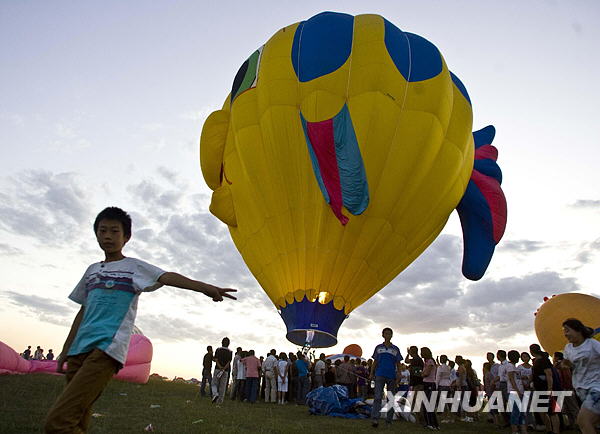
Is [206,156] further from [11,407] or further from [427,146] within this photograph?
[11,407]

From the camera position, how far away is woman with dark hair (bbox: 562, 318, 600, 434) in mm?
4210

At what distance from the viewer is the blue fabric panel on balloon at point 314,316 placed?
10.8m

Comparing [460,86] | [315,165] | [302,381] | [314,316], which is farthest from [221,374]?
[460,86]

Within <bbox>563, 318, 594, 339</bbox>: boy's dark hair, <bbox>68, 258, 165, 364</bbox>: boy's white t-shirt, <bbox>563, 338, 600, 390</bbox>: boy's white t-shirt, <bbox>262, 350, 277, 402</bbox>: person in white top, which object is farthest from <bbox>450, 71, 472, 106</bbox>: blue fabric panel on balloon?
<bbox>68, 258, 165, 364</bbox>: boy's white t-shirt

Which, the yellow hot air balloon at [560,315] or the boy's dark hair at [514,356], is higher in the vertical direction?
the yellow hot air balloon at [560,315]


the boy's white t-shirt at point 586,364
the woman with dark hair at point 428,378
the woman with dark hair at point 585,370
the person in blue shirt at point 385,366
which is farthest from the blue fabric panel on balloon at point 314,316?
the boy's white t-shirt at point 586,364

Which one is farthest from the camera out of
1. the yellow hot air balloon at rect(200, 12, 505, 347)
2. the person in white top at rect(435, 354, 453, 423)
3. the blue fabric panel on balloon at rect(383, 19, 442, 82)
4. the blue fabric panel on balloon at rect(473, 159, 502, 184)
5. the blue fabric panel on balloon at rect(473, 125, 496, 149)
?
the blue fabric panel on balloon at rect(473, 125, 496, 149)

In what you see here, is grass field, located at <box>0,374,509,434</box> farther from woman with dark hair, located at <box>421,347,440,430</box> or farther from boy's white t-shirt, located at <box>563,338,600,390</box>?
boy's white t-shirt, located at <box>563,338,600,390</box>

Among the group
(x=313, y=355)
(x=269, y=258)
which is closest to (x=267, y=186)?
(x=269, y=258)

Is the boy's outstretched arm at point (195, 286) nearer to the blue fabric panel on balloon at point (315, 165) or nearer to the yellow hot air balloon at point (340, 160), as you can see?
the yellow hot air balloon at point (340, 160)

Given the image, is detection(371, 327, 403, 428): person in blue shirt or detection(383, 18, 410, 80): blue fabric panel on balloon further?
detection(383, 18, 410, 80): blue fabric panel on balloon

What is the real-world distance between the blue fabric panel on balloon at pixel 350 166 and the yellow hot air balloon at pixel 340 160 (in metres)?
0.02

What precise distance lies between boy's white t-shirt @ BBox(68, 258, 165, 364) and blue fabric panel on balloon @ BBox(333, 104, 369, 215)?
761 centimetres

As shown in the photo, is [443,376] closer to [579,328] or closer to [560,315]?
[579,328]
